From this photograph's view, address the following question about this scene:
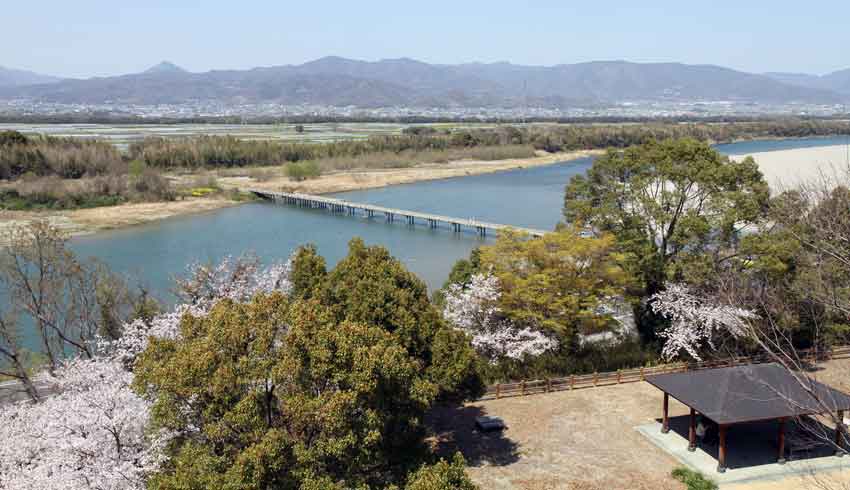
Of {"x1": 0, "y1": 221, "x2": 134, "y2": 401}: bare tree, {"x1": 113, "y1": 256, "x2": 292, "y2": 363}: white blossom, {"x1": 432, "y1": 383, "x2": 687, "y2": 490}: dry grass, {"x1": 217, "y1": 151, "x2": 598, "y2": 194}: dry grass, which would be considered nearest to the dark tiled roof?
{"x1": 432, "y1": 383, "x2": 687, "y2": 490}: dry grass

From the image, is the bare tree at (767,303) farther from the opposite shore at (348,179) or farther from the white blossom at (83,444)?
the white blossom at (83,444)

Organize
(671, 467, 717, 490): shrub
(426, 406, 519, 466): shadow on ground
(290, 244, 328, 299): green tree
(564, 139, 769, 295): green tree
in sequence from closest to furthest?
(671, 467, 717, 490): shrub, (426, 406, 519, 466): shadow on ground, (290, 244, 328, 299): green tree, (564, 139, 769, 295): green tree

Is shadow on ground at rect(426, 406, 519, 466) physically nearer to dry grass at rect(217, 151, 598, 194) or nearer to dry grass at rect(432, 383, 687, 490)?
dry grass at rect(432, 383, 687, 490)

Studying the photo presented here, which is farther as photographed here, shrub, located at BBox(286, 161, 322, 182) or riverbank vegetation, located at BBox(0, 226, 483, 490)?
shrub, located at BBox(286, 161, 322, 182)

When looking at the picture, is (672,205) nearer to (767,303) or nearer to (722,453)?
(767,303)

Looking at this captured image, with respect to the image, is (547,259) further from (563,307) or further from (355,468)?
(355,468)

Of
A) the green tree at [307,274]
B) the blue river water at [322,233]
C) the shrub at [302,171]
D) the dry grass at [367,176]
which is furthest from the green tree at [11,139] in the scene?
the green tree at [307,274]

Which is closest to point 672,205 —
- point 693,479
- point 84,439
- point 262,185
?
point 693,479
